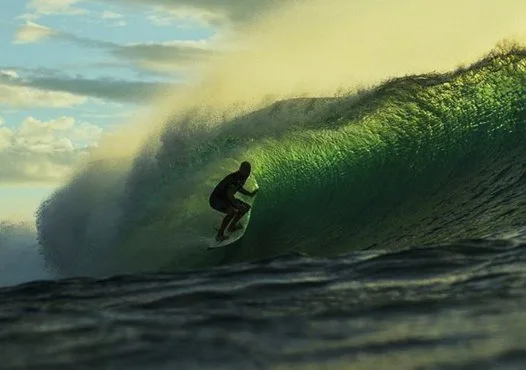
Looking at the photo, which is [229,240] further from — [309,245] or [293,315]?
[293,315]

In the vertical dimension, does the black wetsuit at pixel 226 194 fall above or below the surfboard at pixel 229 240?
above

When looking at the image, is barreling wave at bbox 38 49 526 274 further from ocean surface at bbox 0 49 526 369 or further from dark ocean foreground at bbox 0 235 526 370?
dark ocean foreground at bbox 0 235 526 370

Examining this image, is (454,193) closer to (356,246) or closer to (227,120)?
(356,246)

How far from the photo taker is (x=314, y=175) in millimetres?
15688

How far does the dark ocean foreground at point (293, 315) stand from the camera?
15.1ft

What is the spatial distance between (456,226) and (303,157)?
5.24 meters

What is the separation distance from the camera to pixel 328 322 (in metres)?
5.30

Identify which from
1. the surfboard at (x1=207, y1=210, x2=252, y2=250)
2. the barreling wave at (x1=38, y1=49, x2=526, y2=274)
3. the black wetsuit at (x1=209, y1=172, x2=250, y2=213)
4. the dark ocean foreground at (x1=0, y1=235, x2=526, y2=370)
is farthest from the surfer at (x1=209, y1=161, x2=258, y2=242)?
the dark ocean foreground at (x1=0, y1=235, x2=526, y2=370)

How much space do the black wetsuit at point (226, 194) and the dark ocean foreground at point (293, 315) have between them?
5.43 metres

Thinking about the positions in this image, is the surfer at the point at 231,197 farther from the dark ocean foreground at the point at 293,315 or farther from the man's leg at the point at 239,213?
the dark ocean foreground at the point at 293,315

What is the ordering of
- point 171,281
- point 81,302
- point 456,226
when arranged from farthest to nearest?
point 456,226, point 171,281, point 81,302

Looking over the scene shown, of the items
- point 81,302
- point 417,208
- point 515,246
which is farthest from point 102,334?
point 417,208


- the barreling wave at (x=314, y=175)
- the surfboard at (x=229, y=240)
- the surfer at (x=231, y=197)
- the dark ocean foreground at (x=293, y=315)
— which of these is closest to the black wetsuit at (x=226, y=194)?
the surfer at (x=231, y=197)

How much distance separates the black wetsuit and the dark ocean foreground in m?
5.43
